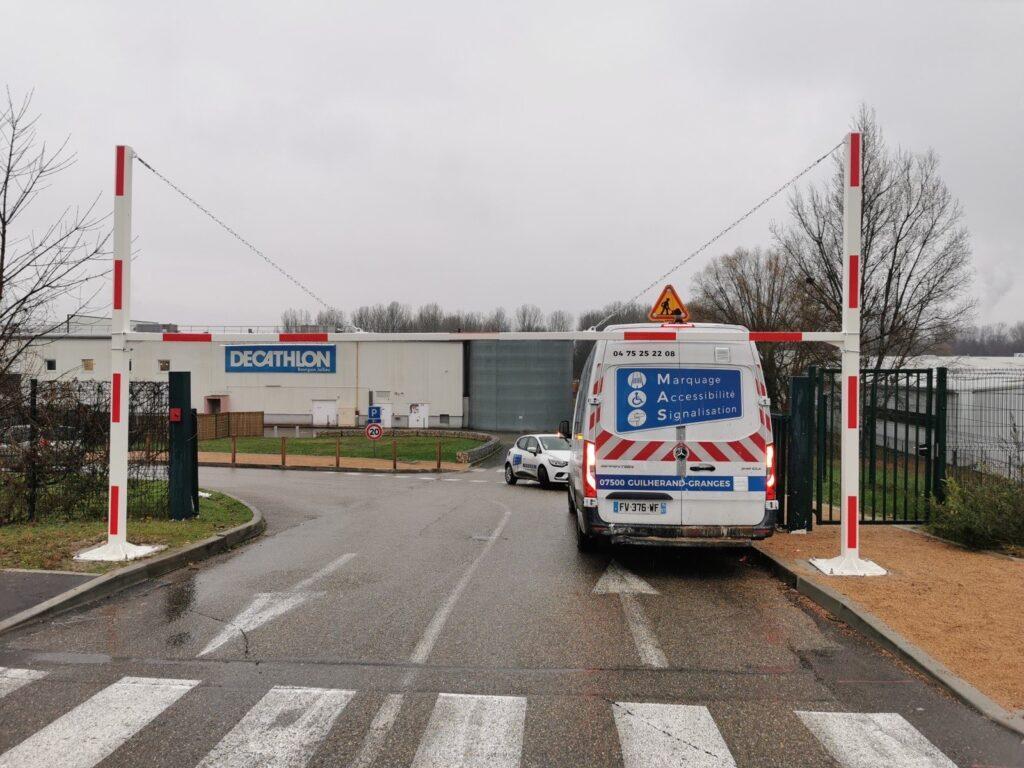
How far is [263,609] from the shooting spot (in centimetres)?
691

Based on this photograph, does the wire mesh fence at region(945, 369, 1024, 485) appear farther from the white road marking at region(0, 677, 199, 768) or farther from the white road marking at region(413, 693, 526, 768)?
the white road marking at region(0, 677, 199, 768)

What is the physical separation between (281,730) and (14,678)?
2106 mm

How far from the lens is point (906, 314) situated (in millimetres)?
23797

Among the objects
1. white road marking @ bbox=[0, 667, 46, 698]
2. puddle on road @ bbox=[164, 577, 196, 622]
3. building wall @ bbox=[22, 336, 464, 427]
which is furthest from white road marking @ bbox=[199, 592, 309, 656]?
building wall @ bbox=[22, 336, 464, 427]

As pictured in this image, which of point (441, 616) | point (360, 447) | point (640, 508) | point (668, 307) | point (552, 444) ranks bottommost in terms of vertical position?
point (360, 447)

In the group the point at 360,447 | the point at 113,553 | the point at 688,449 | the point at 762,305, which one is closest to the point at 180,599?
the point at 113,553

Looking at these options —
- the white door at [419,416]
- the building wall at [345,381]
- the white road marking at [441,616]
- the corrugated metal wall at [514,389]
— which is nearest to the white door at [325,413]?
the building wall at [345,381]

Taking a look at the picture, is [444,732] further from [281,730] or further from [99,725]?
[99,725]

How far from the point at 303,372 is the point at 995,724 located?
173 feet

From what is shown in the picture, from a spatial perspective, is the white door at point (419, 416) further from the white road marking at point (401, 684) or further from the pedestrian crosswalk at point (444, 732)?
the pedestrian crosswalk at point (444, 732)

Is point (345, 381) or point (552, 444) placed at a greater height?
point (345, 381)

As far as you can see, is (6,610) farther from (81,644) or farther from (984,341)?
(984,341)

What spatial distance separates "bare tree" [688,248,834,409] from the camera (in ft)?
120

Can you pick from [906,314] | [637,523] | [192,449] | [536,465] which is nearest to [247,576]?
[192,449]
